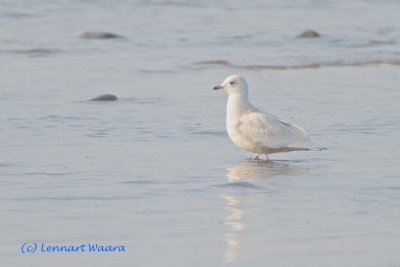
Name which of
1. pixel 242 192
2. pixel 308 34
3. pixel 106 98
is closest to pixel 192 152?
pixel 242 192

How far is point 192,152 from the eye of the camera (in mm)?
10086

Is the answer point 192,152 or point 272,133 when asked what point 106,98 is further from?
point 272,133

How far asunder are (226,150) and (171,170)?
1336 mm

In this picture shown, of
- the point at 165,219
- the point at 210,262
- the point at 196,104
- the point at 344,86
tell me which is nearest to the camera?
the point at 210,262

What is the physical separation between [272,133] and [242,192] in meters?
1.70

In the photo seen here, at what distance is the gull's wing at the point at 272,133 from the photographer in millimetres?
9898

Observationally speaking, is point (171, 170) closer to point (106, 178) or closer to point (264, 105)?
point (106, 178)

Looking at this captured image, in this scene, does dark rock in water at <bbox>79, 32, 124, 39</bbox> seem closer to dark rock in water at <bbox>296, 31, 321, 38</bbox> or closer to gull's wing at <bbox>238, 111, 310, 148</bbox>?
dark rock in water at <bbox>296, 31, 321, 38</bbox>

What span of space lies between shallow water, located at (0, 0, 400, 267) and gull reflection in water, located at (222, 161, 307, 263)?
0.02m

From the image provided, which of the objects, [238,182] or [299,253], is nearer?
[299,253]

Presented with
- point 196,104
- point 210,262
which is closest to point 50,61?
point 196,104

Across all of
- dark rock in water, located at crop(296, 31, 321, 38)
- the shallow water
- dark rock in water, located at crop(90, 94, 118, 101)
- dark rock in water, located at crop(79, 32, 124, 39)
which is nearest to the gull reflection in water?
the shallow water

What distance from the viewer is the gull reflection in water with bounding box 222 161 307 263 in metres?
6.82

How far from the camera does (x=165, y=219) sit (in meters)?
7.38
